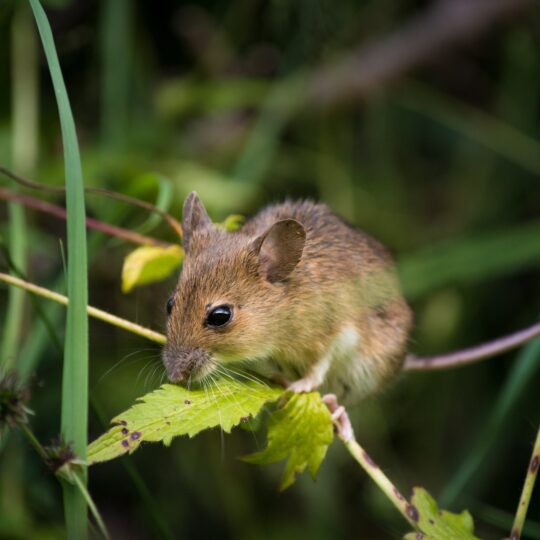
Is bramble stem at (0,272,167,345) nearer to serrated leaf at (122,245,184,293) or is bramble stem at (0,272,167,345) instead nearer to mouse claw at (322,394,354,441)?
serrated leaf at (122,245,184,293)

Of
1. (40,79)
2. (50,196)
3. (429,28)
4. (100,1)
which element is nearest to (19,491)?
(50,196)

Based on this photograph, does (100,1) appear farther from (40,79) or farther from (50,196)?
(50,196)

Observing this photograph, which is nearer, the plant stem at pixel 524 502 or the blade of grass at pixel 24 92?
the plant stem at pixel 524 502

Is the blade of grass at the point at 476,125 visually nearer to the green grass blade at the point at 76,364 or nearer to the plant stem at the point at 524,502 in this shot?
the plant stem at the point at 524,502

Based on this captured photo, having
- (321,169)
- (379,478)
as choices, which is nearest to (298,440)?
(379,478)

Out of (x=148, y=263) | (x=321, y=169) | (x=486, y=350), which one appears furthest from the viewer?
(x=321, y=169)

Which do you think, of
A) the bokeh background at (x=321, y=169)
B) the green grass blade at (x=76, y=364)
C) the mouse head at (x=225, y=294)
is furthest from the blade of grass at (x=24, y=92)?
the green grass blade at (x=76, y=364)

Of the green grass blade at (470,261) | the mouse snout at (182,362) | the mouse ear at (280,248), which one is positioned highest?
the green grass blade at (470,261)

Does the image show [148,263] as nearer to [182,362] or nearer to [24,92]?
[182,362]
